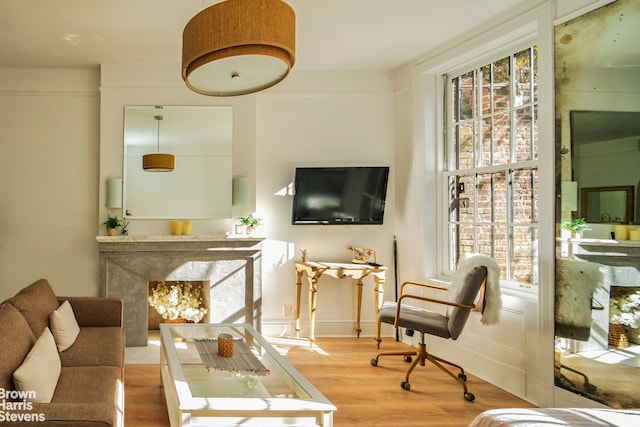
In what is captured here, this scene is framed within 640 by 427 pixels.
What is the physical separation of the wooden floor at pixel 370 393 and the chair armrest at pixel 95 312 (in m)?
0.49

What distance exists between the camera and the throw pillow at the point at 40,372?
2.04 meters

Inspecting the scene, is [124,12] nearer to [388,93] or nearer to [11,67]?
[11,67]

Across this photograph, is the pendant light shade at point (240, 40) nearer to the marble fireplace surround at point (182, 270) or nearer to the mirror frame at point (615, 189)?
the mirror frame at point (615, 189)

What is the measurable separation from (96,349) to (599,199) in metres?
3.30

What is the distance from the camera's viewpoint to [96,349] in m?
3.15

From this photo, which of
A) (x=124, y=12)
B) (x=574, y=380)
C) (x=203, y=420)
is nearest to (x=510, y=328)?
(x=574, y=380)

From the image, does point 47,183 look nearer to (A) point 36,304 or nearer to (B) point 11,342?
(A) point 36,304

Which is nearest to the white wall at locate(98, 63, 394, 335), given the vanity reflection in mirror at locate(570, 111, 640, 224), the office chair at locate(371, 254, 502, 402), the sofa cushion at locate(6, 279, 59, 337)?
the office chair at locate(371, 254, 502, 402)

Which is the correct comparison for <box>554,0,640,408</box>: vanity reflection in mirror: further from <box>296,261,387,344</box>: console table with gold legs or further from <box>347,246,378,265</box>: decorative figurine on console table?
Result: <box>347,246,378,265</box>: decorative figurine on console table

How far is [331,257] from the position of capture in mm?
5316

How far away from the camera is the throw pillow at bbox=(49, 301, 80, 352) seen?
3137 millimetres

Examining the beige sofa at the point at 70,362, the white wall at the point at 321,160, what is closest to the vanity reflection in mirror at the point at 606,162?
the white wall at the point at 321,160

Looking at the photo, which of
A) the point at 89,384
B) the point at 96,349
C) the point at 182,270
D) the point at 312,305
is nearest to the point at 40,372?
the point at 89,384

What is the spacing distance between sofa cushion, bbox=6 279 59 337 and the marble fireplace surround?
55.1 inches
